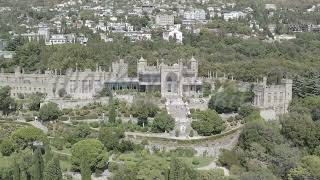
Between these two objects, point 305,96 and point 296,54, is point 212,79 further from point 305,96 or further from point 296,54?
point 296,54

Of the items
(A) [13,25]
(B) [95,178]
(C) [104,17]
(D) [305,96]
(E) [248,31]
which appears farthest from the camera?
(C) [104,17]

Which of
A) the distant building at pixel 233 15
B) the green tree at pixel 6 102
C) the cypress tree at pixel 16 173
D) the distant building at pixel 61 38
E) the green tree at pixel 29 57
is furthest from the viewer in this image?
the distant building at pixel 233 15

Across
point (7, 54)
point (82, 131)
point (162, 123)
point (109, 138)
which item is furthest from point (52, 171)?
point (7, 54)

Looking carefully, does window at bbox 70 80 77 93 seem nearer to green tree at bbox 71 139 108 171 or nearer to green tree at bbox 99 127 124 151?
green tree at bbox 99 127 124 151

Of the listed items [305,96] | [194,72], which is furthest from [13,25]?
[305,96]

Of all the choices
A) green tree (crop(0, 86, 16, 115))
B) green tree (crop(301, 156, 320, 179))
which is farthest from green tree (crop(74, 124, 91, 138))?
green tree (crop(301, 156, 320, 179))

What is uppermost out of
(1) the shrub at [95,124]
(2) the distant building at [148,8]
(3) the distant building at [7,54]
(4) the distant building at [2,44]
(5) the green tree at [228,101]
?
(2) the distant building at [148,8]

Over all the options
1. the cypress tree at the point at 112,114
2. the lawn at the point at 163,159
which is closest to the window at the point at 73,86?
the cypress tree at the point at 112,114

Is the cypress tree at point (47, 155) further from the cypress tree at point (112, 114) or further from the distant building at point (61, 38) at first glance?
the distant building at point (61, 38)
